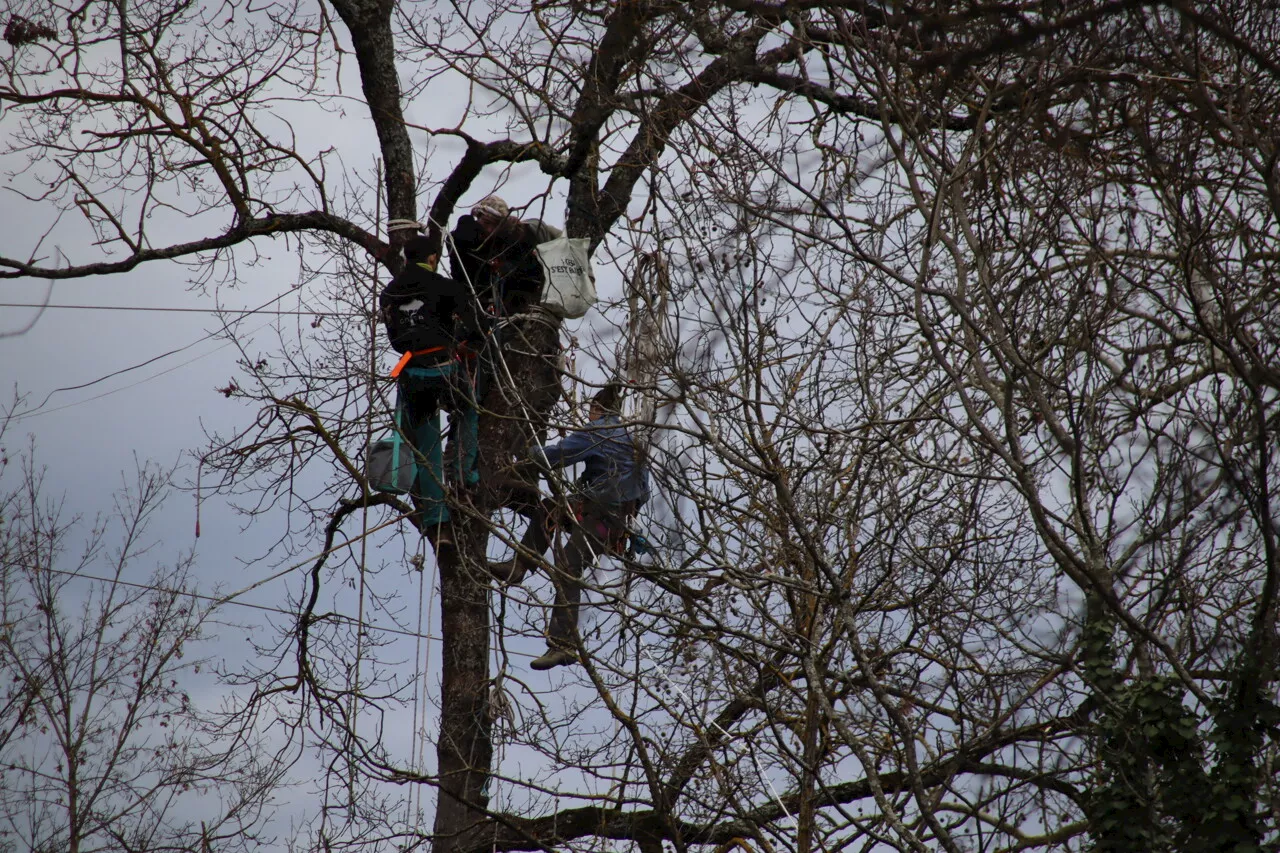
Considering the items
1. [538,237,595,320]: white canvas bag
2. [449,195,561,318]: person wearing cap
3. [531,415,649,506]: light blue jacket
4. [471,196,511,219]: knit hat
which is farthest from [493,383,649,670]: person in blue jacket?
[471,196,511,219]: knit hat

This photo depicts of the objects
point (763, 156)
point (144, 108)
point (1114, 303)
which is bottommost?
point (1114, 303)

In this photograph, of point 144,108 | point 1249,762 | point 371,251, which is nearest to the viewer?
point 1249,762

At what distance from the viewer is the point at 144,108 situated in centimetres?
814

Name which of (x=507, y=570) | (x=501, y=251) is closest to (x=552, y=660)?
(x=507, y=570)

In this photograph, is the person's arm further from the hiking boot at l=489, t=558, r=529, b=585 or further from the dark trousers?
the hiking boot at l=489, t=558, r=529, b=585

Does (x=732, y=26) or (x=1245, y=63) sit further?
(x=732, y=26)

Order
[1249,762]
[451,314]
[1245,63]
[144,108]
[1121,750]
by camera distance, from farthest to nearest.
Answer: [144,108] → [451,314] → [1245,63] → [1121,750] → [1249,762]

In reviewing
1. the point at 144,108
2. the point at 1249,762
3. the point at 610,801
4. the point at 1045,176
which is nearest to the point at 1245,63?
the point at 1045,176

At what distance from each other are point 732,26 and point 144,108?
14.3 ft

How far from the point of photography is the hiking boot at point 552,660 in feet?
22.2

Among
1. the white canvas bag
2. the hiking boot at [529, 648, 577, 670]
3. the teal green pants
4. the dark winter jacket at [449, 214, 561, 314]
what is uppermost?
the dark winter jacket at [449, 214, 561, 314]

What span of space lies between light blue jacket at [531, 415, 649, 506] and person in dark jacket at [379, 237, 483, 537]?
0.72 metres

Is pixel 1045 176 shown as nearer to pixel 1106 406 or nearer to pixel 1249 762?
pixel 1106 406

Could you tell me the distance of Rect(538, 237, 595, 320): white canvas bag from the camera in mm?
6508
